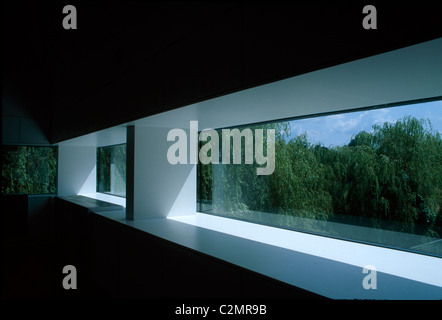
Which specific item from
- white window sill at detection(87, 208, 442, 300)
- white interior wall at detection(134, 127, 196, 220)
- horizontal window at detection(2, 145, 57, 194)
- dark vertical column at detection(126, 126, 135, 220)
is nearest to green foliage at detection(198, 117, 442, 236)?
white window sill at detection(87, 208, 442, 300)

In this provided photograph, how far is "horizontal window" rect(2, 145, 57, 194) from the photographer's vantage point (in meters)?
6.96

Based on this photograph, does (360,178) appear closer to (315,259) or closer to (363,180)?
(363,180)

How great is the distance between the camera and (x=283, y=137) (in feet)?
11.1

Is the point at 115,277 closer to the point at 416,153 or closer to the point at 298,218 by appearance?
the point at 298,218

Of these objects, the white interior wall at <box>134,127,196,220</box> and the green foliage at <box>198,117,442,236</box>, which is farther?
the white interior wall at <box>134,127,196,220</box>

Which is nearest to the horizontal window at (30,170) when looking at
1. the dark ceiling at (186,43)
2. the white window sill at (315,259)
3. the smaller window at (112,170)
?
the smaller window at (112,170)

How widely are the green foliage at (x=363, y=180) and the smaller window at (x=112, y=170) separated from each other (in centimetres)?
327

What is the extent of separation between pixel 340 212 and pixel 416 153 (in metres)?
0.79

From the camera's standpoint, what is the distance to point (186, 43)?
7.73 ft

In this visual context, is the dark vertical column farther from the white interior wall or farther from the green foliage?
the green foliage

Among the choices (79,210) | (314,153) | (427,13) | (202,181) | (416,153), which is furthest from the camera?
(79,210)

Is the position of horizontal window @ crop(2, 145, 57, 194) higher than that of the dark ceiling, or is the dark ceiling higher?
the dark ceiling

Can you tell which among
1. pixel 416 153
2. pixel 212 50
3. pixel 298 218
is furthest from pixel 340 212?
pixel 212 50

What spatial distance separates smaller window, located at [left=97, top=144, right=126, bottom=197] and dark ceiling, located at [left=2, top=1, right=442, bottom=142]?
1.15 metres
